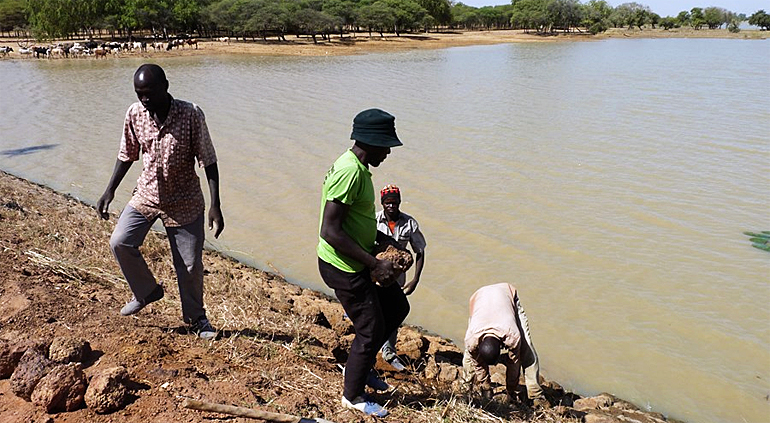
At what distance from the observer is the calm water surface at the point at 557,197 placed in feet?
17.4

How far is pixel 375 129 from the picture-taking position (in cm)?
263

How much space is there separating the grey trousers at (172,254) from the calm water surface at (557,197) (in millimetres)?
2597

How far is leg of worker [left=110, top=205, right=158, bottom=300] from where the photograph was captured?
3.36 metres

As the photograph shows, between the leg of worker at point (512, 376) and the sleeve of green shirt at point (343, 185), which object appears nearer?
the sleeve of green shirt at point (343, 185)

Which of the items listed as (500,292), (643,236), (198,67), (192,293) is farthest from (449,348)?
(198,67)

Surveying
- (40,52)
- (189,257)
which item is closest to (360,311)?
(189,257)

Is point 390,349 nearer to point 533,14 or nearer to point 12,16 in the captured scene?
point 12,16

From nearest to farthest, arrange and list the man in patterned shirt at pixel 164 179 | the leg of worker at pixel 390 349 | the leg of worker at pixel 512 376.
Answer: the man in patterned shirt at pixel 164 179 < the leg of worker at pixel 512 376 < the leg of worker at pixel 390 349

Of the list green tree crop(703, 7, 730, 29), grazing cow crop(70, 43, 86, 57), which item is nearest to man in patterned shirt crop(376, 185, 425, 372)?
grazing cow crop(70, 43, 86, 57)

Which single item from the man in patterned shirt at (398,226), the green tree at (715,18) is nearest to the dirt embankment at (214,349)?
the man in patterned shirt at (398,226)

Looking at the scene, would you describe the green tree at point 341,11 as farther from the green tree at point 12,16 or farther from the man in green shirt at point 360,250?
the man in green shirt at point 360,250

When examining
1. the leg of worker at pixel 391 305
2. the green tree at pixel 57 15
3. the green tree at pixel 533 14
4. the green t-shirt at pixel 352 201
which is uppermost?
the green tree at pixel 533 14

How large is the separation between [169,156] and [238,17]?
51.8m

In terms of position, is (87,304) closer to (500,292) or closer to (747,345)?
(500,292)
